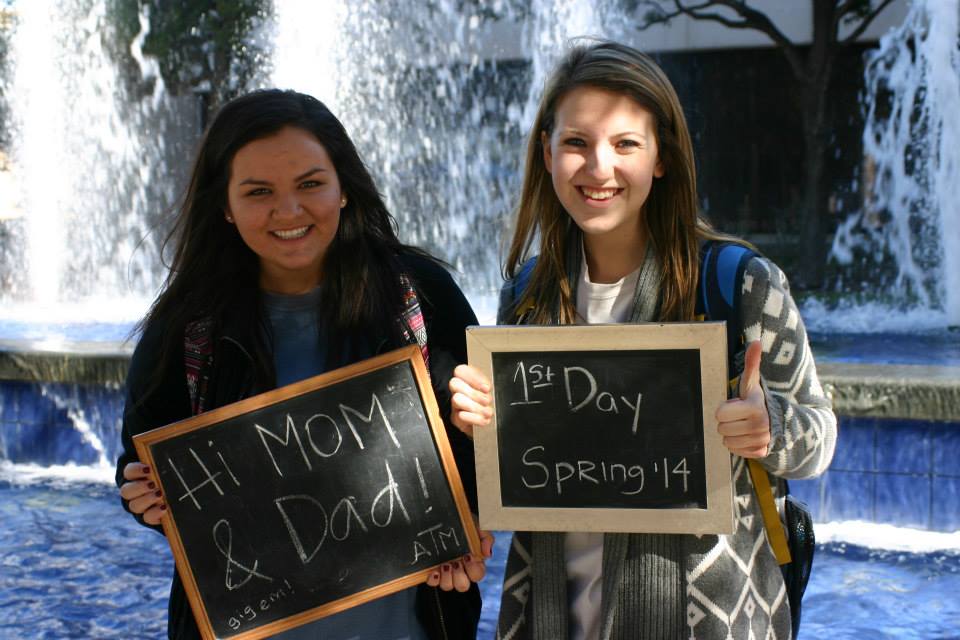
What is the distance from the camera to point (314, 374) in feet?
6.18

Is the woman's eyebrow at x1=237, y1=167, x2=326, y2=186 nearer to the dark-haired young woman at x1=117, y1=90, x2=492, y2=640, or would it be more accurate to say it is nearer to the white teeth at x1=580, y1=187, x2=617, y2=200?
the dark-haired young woman at x1=117, y1=90, x2=492, y2=640

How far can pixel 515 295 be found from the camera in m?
1.88

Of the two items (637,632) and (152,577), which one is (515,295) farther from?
(152,577)

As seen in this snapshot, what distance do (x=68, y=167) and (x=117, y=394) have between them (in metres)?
8.93

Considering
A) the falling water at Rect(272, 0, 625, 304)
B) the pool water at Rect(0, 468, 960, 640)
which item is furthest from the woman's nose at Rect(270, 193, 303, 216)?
the falling water at Rect(272, 0, 625, 304)

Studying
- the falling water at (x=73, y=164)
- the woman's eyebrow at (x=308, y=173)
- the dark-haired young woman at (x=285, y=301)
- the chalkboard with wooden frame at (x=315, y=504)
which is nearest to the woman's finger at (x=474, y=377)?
the chalkboard with wooden frame at (x=315, y=504)

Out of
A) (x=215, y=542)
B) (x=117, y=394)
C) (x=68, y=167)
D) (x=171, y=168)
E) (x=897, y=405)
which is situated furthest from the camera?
(x=171, y=168)

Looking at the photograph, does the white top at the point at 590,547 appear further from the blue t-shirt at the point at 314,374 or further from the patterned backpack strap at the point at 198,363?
the patterned backpack strap at the point at 198,363

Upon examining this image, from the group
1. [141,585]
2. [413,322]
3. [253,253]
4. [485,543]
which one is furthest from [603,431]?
[141,585]

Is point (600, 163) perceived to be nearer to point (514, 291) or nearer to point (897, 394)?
point (514, 291)

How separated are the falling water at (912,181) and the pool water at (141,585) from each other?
185 inches

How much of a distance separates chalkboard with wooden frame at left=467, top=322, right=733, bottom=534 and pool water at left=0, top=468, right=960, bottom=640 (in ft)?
6.14

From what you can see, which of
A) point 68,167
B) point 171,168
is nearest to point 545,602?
point 68,167

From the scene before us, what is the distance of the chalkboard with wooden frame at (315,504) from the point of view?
5.77 feet
